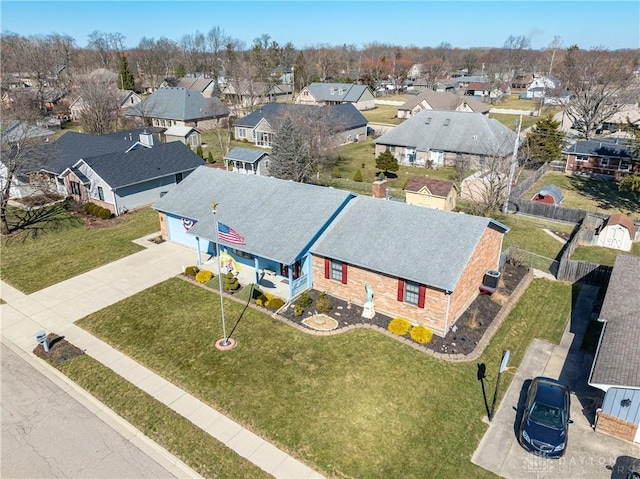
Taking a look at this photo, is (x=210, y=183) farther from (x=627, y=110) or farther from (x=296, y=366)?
(x=627, y=110)

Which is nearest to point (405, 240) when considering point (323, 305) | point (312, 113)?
point (323, 305)

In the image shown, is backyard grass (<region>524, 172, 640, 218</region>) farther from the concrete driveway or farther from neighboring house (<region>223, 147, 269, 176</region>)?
neighboring house (<region>223, 147, 269, 176</region>)

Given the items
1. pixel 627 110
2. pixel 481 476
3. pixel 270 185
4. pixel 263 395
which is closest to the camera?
pixel 481 476

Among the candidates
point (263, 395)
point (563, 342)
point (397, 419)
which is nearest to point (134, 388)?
point (263, 395)

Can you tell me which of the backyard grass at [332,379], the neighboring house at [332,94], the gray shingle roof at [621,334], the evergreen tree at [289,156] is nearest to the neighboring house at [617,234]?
the gray shingle roof at [621,334]

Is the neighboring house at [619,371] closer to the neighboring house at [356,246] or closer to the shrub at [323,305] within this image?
the neighboring house at [356,246]

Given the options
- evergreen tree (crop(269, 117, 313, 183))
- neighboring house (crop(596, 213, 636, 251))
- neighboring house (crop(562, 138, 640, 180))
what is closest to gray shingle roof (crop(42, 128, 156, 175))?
evergreen tree (crop(269, 117, 313, 183))

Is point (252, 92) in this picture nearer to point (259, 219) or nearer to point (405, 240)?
point (259, 219)
